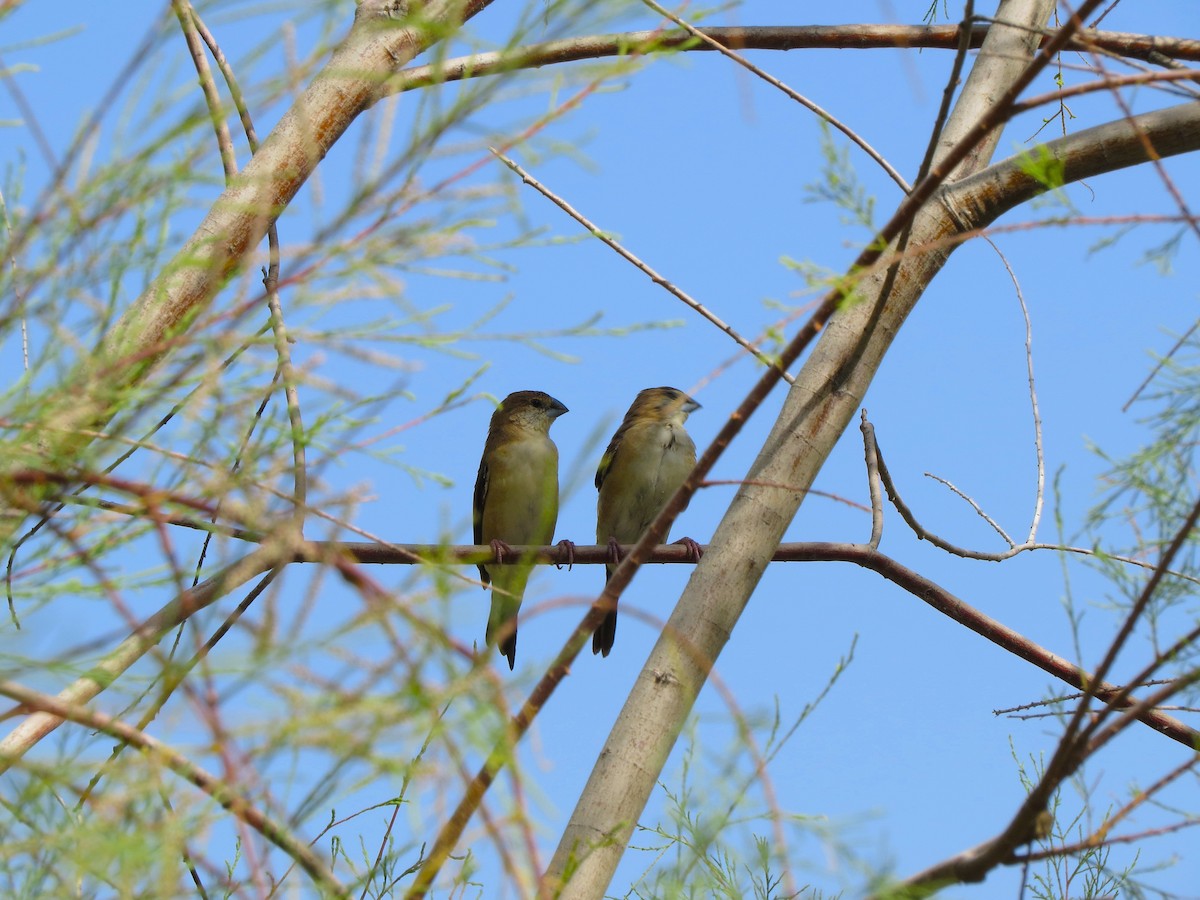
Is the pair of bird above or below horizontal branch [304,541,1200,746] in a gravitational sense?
above

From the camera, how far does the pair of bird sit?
8742mm

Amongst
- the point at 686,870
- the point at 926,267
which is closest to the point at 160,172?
the point at 686,870

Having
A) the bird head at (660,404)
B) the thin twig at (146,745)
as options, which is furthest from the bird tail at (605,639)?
the thin twig at (146,745)

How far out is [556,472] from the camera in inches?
356

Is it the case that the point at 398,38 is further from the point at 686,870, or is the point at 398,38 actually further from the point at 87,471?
the point at 686,870

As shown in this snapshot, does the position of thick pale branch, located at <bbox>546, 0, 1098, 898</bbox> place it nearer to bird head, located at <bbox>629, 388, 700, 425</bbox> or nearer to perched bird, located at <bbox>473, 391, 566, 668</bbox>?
bird head, located at <bbox>629, 388, 700, 425</bbox>

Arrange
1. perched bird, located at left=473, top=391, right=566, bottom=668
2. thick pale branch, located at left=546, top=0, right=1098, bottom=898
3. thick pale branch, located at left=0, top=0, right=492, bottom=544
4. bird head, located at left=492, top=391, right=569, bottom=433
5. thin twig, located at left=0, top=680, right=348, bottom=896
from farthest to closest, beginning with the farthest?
bird head, located at left=492, top=391, right=569, bottom=433 < perched bird, located at left=473, top=391, right=566, bottom=668 < thick pale branch, located at left=546, top=0, right=1098, bottom=898 < thick pale branch, located at left=0, top=0, right=492, bottom=544 < thin twig, located at left=0, top=680, right=348, bottom=896

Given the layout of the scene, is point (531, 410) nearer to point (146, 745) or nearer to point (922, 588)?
point (922, 588)

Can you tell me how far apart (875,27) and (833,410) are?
6.34 feet

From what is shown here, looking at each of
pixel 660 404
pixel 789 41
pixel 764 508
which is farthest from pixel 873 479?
pixel 660 404

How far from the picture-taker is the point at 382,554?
15.1 feet

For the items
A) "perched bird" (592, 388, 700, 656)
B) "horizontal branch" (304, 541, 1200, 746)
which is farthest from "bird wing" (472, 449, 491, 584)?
"horizontal branch" (304, 541, 1200, 746)

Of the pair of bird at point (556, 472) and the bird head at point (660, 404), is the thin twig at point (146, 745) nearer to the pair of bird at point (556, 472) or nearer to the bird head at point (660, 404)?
the pair of bird at point (556, 472)

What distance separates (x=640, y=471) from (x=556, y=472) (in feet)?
2.13
